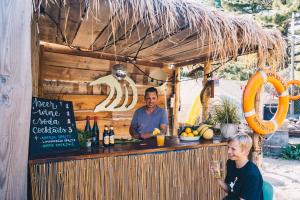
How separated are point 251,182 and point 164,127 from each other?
6.93 feet

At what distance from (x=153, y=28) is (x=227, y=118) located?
4.96 feet

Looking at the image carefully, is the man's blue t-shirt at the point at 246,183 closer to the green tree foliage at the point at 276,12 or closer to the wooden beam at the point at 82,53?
the wooden beam at the point at 82,53

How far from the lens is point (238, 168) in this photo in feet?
7.66

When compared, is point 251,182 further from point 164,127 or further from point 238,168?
point 164,127

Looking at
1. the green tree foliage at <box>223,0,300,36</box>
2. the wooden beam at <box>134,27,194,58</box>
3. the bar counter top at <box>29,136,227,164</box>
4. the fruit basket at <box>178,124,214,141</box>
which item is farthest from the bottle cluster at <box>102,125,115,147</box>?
the green tree foliage at <box>223,0,300,36</box>

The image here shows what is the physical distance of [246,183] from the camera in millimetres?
2143

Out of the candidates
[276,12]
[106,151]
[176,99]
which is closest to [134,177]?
[106,151]

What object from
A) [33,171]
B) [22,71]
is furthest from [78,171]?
[22,71]

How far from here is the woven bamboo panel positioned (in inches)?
88.3

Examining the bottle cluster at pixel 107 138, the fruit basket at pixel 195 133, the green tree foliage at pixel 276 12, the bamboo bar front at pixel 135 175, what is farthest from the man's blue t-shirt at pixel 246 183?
the green tree foliage at pixel 276 12

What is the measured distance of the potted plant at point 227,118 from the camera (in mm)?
3621

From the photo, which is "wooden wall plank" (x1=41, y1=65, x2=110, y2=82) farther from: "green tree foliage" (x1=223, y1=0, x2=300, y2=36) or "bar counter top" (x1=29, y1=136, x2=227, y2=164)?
"green tree foliage" (x1=223, y1=0, x2=300, y2=36)

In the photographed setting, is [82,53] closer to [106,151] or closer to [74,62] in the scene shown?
[74,62]

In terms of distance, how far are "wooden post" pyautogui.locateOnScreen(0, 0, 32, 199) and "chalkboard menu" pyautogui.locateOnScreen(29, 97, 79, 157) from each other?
1.02 metres
